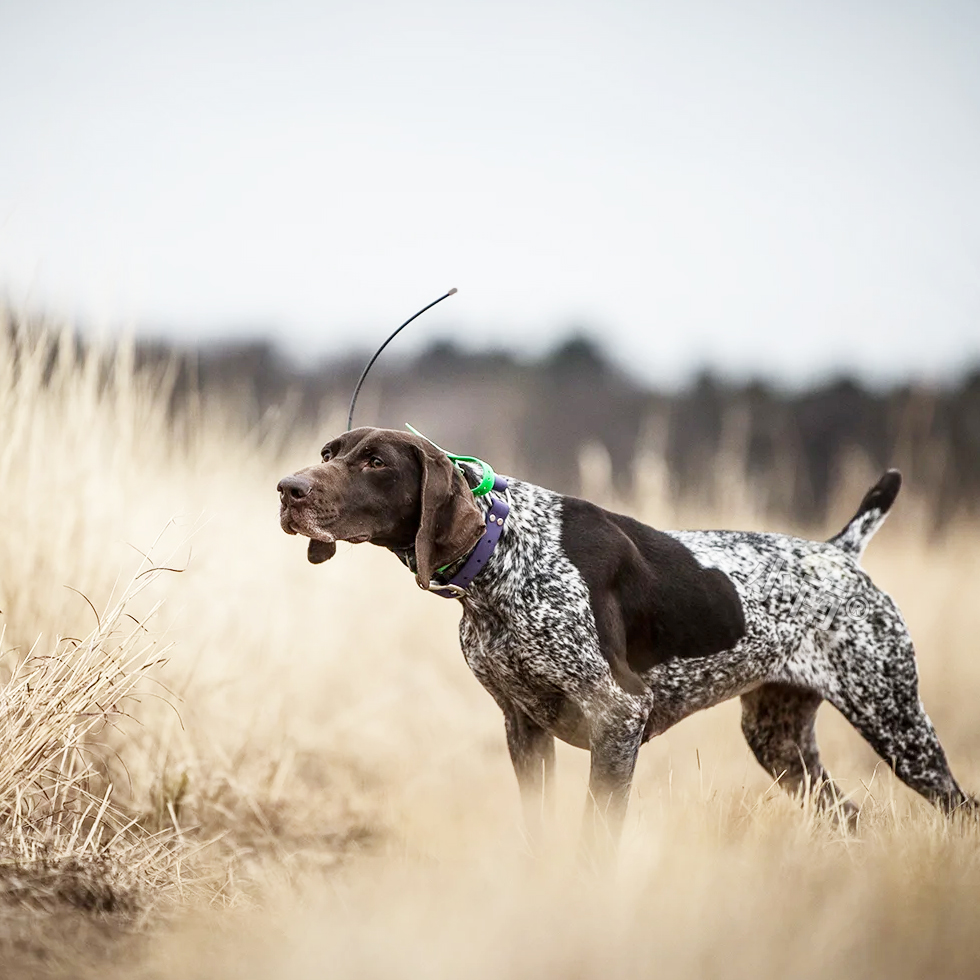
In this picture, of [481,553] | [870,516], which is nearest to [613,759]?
[481,553]

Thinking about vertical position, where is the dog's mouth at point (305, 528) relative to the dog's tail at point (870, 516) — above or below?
below

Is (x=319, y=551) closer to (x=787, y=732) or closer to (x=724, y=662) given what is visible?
(x=724, y=662)

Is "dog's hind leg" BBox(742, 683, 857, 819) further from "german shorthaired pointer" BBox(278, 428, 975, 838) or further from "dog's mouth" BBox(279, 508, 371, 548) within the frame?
"dog's mouth" BBox(279, 508, 371, 548)

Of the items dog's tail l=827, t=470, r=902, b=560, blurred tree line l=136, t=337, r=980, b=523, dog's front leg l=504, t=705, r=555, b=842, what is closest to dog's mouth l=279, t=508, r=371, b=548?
dog's front leg l=504, t=705, r=555, b=842

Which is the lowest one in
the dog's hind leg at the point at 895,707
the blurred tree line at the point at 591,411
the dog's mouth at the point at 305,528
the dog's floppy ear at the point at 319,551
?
the blurred tree line at the point at 591,411

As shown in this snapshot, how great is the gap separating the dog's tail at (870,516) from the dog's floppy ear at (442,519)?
167 cm

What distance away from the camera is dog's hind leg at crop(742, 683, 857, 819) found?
410 cm

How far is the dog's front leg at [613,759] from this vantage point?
3.26 meters

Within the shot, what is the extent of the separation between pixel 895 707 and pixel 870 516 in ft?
2.55

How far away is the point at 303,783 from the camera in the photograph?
5.00 metres

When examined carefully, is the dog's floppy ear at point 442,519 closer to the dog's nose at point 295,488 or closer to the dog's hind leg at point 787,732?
the dog's nose at point 295,488

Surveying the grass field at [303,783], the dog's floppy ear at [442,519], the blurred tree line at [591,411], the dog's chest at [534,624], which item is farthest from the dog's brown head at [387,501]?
the blurred tree line at [591,411]

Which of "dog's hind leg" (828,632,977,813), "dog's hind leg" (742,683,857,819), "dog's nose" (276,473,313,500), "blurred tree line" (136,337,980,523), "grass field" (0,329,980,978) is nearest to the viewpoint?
"grass field" (0,329,980,978)


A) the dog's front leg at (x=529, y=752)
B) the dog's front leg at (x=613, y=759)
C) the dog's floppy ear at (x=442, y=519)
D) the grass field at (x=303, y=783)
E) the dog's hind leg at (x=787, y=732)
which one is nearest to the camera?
the grass field at (x=303, y=783)
